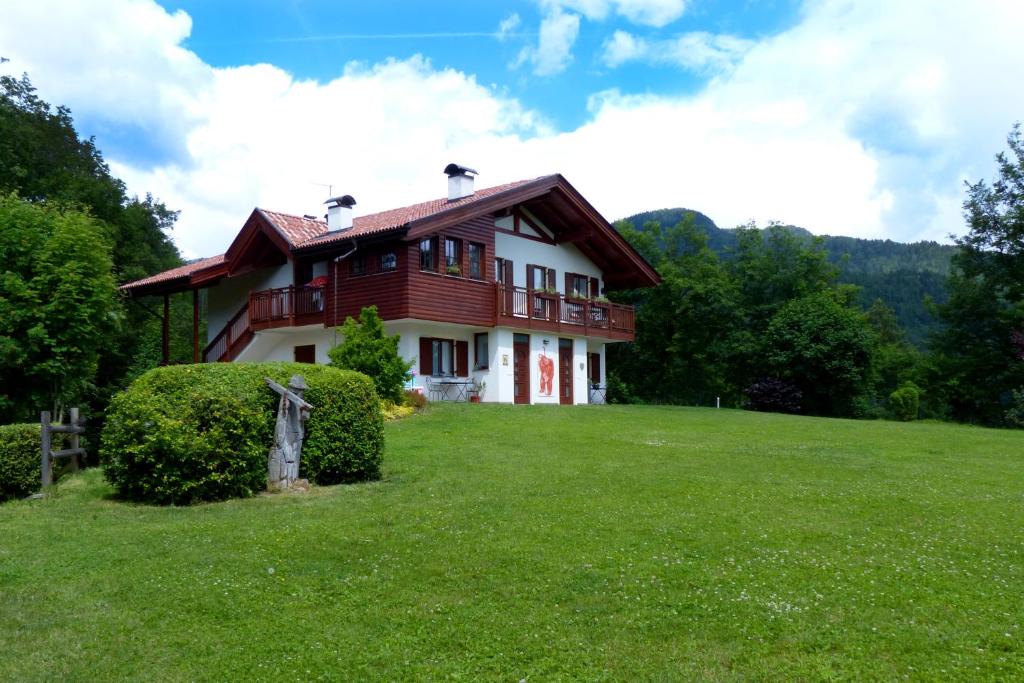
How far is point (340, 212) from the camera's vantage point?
29.7m

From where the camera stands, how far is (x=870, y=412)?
4334 centimetres

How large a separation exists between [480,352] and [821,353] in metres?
17.7

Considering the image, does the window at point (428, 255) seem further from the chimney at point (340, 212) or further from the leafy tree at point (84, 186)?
the leafy tree at point (84, 186)

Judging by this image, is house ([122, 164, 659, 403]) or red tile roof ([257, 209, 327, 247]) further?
red tile roof ([257, 209, 327, 247])

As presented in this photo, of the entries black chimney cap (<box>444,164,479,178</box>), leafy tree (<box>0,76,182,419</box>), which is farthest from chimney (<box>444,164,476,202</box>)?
leafy tree (<box>0,76,182,419</box>)

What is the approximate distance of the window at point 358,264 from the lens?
2747cm

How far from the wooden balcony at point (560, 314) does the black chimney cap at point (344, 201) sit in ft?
20.9

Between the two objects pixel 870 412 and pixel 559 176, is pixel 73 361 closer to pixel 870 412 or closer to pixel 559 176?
pixel 559 176

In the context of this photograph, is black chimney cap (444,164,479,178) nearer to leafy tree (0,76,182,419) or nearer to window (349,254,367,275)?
window (349,254,367,275)

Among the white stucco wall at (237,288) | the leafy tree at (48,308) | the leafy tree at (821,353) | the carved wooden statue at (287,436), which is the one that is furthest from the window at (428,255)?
the leafy tree at (821,353)

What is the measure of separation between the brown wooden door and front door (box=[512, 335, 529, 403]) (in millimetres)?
7223

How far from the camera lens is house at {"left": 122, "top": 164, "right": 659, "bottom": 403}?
26875 mm

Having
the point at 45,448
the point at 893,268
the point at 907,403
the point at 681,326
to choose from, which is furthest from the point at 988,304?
the point at 893,268

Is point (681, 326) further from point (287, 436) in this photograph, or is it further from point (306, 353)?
point (287, 436)
